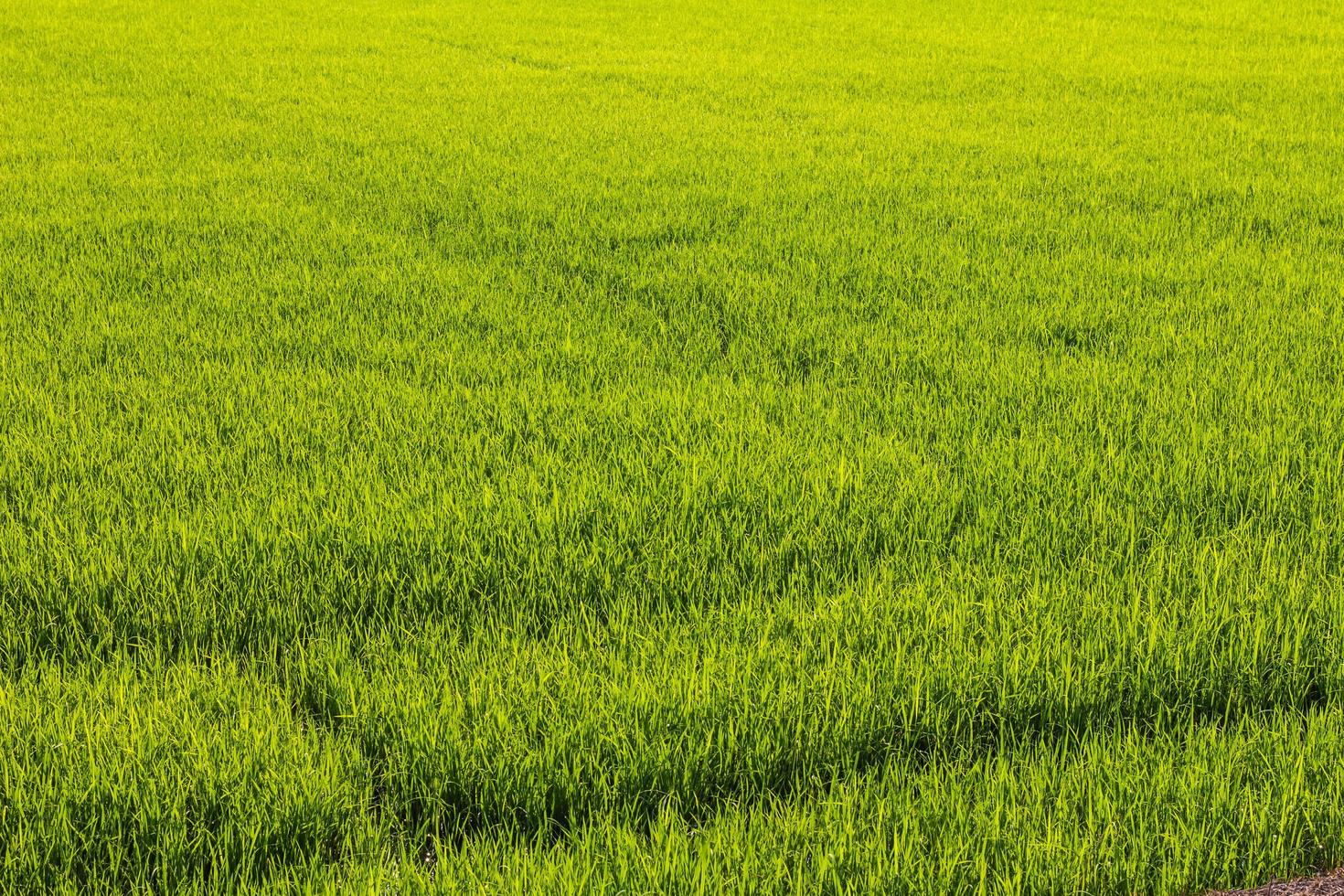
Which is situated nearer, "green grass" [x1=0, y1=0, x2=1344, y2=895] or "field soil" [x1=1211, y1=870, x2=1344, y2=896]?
"field soil" [x1=1211, y1=870, x2=1344, y2=896]

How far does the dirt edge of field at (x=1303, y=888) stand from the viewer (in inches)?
62.4

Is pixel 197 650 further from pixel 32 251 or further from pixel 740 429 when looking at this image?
pixel 32 251

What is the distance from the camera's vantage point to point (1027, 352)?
3.89 metres

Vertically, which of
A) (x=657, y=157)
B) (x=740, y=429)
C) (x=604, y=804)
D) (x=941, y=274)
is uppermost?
(x=657, y=157)

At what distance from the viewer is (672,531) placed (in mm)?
2703

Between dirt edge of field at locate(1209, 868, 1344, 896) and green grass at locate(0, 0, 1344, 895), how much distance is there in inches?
1.7

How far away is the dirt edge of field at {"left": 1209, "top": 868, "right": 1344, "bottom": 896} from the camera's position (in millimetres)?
1586

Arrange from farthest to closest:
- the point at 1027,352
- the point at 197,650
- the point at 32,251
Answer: the point at 32,251 < the point at 1027,352 < the point at 197,650

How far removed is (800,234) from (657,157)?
2.17m

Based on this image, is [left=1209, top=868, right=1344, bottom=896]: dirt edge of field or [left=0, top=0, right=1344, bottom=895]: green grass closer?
[left=1209, top=868, right=1344, bottom=896]: dirt edge of field

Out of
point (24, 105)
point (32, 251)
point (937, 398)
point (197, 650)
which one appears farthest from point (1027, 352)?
point (24, 105)

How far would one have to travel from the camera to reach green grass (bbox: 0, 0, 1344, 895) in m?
1.77

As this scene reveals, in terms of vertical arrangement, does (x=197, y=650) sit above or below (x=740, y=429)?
below

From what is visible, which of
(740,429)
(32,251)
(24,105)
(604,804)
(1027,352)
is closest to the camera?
(604,804)
